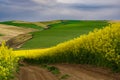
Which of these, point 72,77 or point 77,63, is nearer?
point 72,77

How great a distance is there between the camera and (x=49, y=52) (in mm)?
49906

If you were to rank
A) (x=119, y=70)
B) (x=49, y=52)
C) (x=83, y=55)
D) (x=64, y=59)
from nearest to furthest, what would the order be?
1. (x=119, y=70)
2. (x=83, y=55)
3. (x=64, y=59)
4. (x=49, y=52)

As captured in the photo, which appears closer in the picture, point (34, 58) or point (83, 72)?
point (83, 72)

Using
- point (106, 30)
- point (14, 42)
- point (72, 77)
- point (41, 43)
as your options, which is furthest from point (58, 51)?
point (14, 42)

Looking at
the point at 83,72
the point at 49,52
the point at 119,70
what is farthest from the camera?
the point at 49,52

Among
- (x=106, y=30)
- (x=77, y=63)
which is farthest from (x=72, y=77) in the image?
(x=77, y=63)

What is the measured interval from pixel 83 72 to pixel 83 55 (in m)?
5.70

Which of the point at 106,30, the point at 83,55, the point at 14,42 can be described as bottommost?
the point at 14,42

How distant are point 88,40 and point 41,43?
4066 cm

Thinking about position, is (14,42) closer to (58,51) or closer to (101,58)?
(58,51)

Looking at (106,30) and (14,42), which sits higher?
(106,30)

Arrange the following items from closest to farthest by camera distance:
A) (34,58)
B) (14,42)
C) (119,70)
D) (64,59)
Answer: (119,70) < (64,59) < (34,58) < (14,42)

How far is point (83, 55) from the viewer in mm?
37688

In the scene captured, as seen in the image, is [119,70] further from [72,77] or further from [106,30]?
[106,30]
